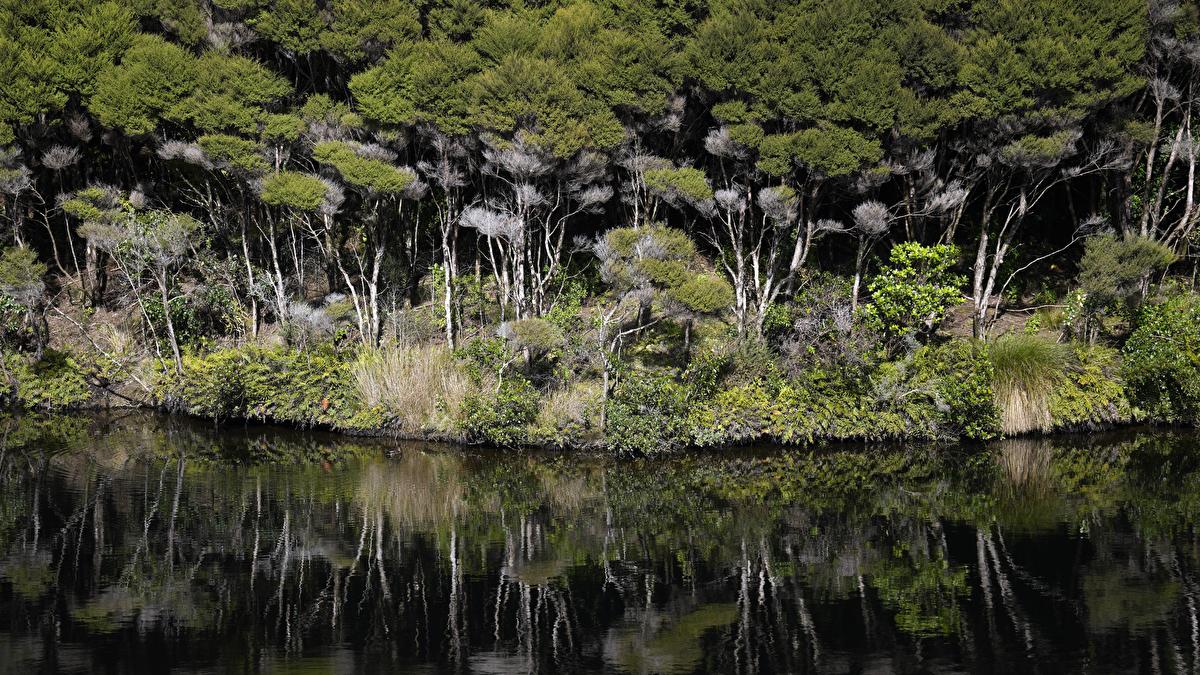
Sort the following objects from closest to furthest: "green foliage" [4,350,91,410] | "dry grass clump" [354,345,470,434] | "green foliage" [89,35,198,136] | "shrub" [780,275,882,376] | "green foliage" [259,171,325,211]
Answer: "shrub" [780,275,882,376] < "dry grass clump" [354,345,470,434] < "green foliage" [259,171,325,211] < "green foliage" [89,35,198,136] < "green foliage" [4,350,91,410]

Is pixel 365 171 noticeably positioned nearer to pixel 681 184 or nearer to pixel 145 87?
pixel 145 87

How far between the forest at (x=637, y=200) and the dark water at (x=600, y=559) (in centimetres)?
121

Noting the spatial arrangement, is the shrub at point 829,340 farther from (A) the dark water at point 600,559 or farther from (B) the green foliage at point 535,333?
(B) the green foliage at point 535,333

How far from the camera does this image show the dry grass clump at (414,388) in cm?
1692

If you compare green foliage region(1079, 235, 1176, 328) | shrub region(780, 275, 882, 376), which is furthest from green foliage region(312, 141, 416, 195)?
green foliage region(1079, 235, 1176, 328)

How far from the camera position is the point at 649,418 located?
52.1ft

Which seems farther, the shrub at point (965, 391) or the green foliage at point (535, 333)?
the green foliage at point (535, 333)

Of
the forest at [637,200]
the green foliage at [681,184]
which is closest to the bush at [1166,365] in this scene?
the forest at [637,200]

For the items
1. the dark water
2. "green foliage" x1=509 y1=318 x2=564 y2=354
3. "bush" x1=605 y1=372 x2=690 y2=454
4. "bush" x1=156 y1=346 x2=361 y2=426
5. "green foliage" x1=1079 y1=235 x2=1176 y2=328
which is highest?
"green foliage" x1=1079 y1=235 x2=1176 y2=328

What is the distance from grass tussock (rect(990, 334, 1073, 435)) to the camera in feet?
54.5

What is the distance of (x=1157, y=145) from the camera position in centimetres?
1944

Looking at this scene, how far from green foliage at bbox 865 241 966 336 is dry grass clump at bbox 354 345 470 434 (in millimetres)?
7114

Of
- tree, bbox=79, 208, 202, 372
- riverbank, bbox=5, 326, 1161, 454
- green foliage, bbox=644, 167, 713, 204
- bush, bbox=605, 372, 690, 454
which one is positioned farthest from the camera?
tree, bbox=79, 208, 202, 372

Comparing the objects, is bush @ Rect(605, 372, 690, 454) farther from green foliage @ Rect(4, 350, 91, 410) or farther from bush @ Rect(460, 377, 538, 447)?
green foliage @ Rect(4, 350, 91, 410)
